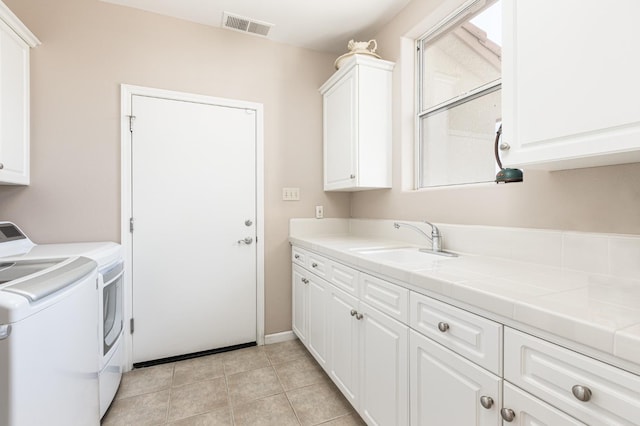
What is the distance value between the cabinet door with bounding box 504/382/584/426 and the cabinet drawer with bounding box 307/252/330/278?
117 centimetres

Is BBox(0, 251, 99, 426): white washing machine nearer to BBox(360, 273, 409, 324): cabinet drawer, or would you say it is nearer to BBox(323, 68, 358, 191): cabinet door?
BBox(360, 273, 409, 324): cabinet drawer

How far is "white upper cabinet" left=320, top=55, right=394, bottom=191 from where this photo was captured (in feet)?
7.13

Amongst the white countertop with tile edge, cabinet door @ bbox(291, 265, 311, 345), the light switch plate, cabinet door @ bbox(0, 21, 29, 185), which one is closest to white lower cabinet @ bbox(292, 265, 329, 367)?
cabinet door @ bbox(291, 265, 311, 345)

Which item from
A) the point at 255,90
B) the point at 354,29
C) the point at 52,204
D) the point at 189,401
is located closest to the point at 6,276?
the point at 52,204

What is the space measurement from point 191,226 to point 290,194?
2.78 feet

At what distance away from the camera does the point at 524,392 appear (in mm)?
760

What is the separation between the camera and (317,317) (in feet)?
6.63

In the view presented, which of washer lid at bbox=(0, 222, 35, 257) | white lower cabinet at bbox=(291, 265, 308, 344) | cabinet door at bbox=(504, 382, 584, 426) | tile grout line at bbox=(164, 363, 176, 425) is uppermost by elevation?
washer lid at bbox=(0, 222, 35, 257)

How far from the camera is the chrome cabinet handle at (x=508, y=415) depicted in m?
0.78

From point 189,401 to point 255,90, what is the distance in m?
2.30

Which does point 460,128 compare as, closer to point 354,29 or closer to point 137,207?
point 354,29

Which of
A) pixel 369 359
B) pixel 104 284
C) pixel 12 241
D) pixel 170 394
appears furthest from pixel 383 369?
pixel 12 241

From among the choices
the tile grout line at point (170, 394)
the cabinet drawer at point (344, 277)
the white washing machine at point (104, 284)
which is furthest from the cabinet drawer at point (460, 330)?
the white washing machine at point (104, 284)

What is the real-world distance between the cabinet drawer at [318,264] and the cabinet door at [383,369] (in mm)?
457
